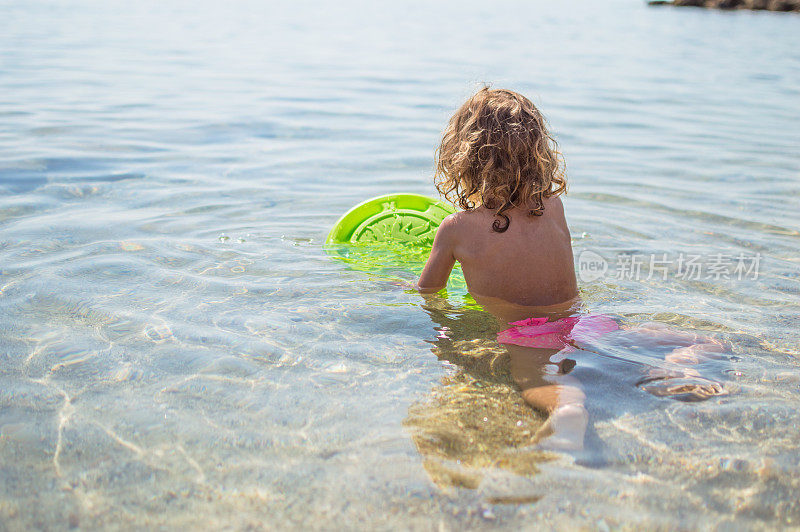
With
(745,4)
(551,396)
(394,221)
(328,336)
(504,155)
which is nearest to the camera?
(551,396)

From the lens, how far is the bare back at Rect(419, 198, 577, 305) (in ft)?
11.0

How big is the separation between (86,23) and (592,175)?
20827mm

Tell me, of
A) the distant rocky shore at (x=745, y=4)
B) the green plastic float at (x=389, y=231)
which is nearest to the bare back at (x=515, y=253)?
the green plastic float at (x=389, y=231)

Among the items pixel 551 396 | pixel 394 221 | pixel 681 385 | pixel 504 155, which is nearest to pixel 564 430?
pixel 551 396

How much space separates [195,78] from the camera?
13117 mm

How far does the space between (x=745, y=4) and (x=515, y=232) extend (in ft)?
162

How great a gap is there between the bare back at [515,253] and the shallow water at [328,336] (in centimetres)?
31

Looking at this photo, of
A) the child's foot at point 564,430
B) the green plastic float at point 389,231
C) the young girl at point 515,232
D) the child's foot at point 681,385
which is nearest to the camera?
the child's foot at point 564,430

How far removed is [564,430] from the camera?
2492mm

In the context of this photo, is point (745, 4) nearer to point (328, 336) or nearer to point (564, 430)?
point (328, 336)

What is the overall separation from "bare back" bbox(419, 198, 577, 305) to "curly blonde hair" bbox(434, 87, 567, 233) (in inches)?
2.2

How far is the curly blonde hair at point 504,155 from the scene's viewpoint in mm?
3301

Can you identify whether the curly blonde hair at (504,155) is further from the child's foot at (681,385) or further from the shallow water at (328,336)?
the child's foot at (681,385)

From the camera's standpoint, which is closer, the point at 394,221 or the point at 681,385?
the point at 681,385
